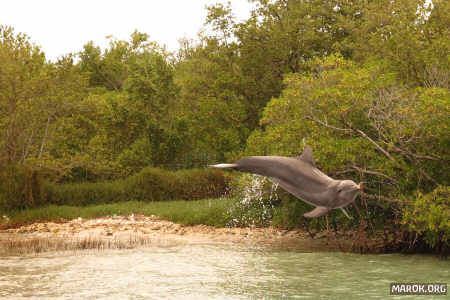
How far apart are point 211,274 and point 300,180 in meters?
11.0

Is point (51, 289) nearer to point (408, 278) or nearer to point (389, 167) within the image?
point (408, 278)

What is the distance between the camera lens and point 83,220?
1012 inches

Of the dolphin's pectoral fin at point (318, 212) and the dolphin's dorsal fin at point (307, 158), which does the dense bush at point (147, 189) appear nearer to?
the dolphin's dorsal fin at point (307, 158)

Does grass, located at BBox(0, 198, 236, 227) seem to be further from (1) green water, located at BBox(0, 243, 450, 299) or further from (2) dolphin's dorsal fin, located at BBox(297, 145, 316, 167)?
(2) dolphin's dorsal fin, located at BBox(297, 145, 316, 167)

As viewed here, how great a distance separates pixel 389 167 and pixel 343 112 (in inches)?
90.9

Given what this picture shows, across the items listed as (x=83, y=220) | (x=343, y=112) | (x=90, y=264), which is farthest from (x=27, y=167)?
(x=343, y=112)

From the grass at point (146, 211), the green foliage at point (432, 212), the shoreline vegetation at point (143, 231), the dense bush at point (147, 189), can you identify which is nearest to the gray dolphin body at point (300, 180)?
the green foliage at point (432, 212)

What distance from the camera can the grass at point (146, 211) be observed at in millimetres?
24438

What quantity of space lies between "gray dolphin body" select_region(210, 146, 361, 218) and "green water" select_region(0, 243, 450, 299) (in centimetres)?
854

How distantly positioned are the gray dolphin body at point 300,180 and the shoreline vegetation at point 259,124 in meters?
8.29

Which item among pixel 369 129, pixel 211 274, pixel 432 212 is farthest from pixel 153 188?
pixel 432 212

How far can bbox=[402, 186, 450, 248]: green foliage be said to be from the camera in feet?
44.9

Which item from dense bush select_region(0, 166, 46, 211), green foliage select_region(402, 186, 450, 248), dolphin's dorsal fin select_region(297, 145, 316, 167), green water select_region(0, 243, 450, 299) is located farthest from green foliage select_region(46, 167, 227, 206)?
dolphin's dorsal fin select_region(297, 145, 316, 167)

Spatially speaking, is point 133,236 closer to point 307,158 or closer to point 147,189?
point 147,189
